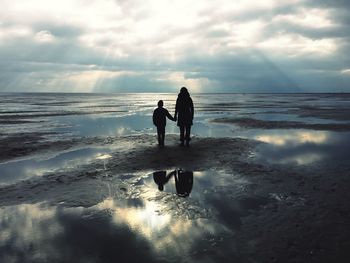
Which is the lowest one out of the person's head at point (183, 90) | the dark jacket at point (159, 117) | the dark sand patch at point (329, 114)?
the dark sand patch at point (329, 114)

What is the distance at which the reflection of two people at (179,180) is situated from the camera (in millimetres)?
9898

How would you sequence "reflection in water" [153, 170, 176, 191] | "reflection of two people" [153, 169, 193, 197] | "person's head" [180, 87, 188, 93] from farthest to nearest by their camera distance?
"person's head" [180, 87, 188, 93] < "reflection in water" [153, 170, 176, 191] < "reflection of two people" [153, 169, 193, 197]

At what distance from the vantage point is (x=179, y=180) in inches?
439

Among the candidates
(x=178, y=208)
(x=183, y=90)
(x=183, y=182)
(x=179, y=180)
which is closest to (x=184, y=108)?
(x=183, y=90)

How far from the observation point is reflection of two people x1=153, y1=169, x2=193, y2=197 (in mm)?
9898

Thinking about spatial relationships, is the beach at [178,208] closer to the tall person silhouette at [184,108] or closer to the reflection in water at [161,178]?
the reflection in water at [161,178]

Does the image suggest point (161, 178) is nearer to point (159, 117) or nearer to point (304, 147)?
point (159, 117)

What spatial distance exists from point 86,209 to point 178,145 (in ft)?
33.6

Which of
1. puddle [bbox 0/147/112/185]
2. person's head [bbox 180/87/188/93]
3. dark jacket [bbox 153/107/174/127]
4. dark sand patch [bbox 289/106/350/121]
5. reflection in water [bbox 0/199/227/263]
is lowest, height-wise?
puddle [bbox 0/147/112/185]

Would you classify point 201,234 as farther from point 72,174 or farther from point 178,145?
point 178,145

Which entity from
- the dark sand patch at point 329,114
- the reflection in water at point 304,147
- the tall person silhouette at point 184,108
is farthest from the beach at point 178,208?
the dark sand patch at point 329,114

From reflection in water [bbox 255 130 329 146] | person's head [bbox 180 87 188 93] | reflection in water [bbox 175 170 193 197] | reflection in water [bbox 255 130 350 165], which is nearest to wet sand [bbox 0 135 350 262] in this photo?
reflection in water [bbox 175 170 193 197]

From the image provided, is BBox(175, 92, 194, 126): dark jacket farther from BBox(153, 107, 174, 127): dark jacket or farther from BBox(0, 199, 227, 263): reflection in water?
BBox(0, 199, 227, 263): reflection in water

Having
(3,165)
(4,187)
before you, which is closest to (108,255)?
(4,187)
